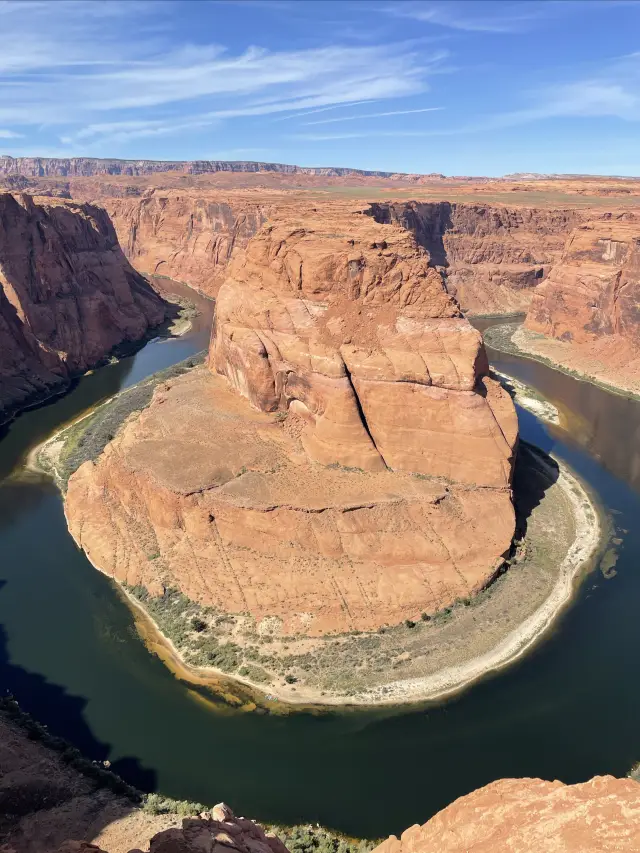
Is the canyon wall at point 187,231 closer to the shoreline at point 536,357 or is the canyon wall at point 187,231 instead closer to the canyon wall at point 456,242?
the canyon wall at point 456,242

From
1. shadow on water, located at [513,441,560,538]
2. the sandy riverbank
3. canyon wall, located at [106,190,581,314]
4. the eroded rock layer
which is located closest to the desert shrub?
the sandy riverbank

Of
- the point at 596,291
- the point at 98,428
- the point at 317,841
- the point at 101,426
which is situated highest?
the point at 596,291

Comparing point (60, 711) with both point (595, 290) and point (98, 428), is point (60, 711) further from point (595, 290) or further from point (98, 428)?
point (595, 290)

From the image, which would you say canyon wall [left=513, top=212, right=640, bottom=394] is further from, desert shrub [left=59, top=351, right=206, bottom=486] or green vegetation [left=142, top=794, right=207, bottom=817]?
green vegetation [left=142, top=794, right=207, bottom=817]

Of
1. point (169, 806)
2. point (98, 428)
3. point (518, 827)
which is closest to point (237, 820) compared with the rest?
point (169, 806)

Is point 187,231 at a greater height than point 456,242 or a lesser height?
greater

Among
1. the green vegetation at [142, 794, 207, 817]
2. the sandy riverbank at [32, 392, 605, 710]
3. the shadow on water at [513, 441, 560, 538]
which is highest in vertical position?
the shadow on water at [513, 441, 560, 538]
